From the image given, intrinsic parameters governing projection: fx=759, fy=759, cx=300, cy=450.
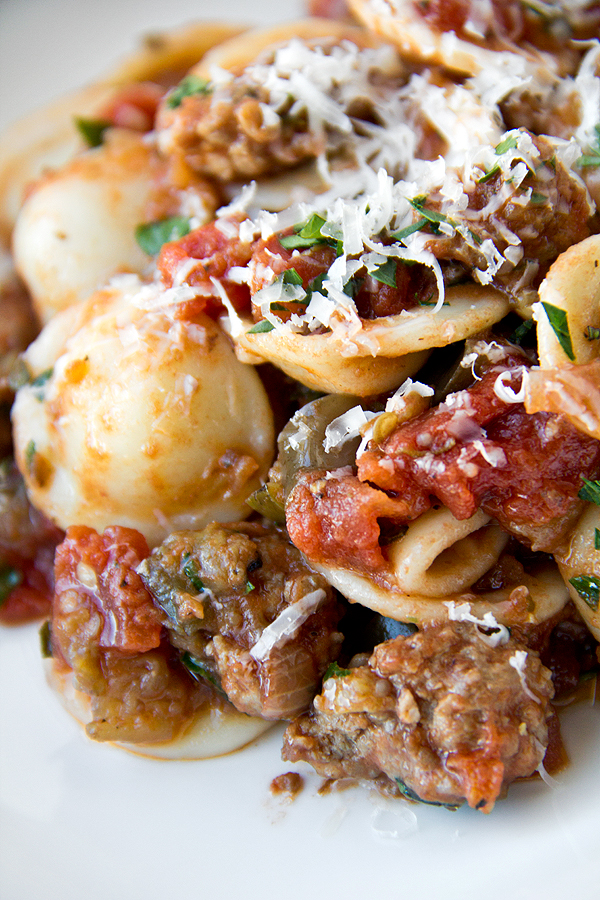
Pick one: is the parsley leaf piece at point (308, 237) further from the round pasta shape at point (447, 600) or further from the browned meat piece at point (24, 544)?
the browned meat piece at point (24, 544)

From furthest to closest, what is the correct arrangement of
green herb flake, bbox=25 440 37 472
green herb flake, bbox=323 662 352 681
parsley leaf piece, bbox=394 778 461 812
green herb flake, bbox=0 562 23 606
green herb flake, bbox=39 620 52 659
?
green herb flake, bbox=0 562 23 606 → green herb flake, bbox=25 440 37 472 → green herb flake, bbox=39 620 52 659 → green herb flake, bbox=323 662 352 681 → parsley leaf piece, bbox=394 778 461 812

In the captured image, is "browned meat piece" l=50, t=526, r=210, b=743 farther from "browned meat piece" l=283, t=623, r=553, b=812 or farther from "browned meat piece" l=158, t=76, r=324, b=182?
"browned meat piece" l=158, t=76, r=324, b=182

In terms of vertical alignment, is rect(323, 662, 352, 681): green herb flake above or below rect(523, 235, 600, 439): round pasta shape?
below

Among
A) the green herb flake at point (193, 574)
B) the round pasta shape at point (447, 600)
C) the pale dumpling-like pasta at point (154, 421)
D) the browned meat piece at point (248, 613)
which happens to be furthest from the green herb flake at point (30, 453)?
the round pasta shape at point (447, 600)

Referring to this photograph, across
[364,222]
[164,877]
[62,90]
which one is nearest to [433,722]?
[164,877]

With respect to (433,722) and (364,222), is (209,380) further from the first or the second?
(433,722)

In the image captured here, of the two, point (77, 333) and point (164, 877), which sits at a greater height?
point (77, 333)

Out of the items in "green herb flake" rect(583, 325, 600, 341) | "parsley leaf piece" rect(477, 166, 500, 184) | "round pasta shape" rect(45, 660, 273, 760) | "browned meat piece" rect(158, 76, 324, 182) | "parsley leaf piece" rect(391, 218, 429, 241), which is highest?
"browned meat piece" rect(158, 76, 324, 182)

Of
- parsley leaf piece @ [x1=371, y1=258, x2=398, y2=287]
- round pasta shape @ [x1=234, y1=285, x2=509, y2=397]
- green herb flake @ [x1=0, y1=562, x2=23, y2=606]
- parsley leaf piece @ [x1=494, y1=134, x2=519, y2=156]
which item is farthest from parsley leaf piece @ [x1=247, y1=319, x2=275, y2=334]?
green herb flake @ [x1=0, y1=562, x2=23, y2=606]
